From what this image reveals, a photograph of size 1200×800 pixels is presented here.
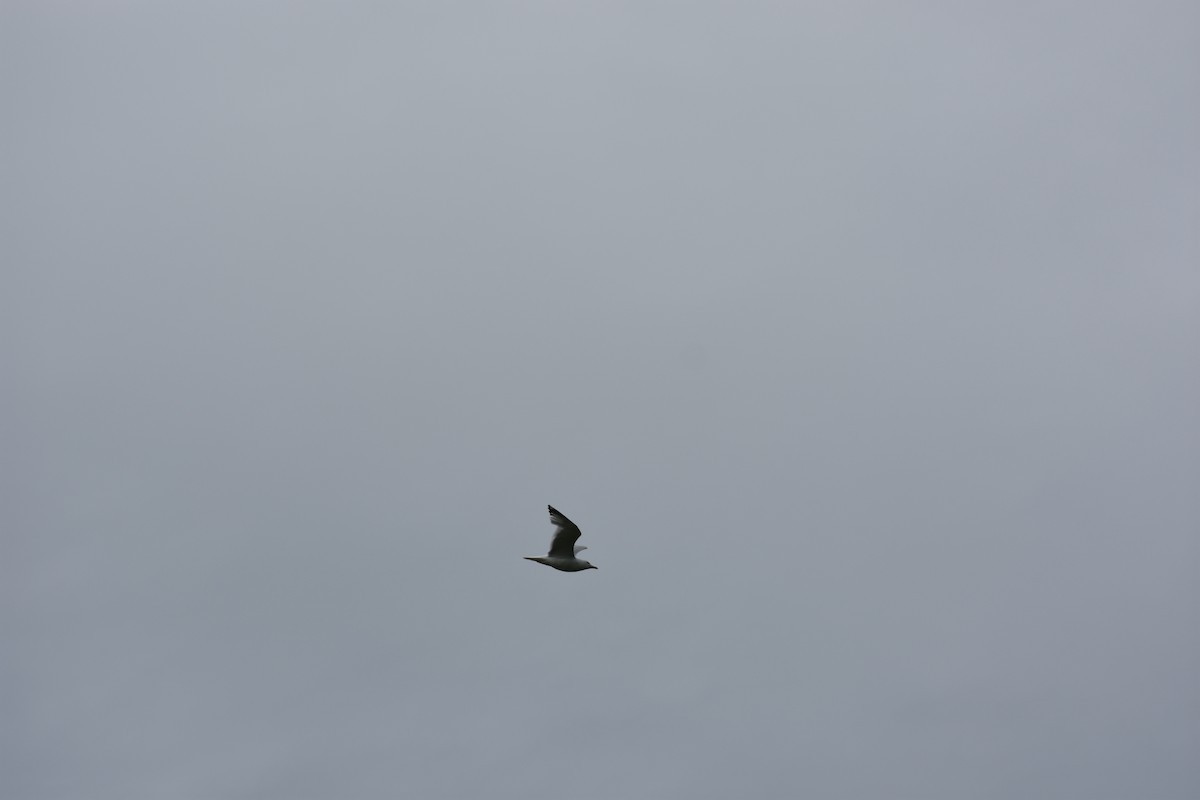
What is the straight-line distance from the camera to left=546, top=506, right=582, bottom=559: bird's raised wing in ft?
371

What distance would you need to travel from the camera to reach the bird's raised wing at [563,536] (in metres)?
113

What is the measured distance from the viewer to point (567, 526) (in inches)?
4469

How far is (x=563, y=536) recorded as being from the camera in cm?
11412
